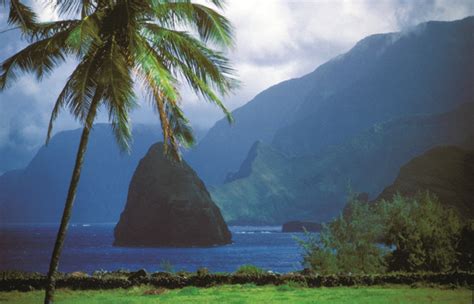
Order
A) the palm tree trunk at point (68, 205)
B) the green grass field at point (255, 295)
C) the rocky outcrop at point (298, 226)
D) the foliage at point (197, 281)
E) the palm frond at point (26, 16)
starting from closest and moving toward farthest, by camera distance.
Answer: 1. the palm tree trunk at point (68, 205)
2. the palm frond at point (26, 16)
3. the green grass field at point (255, 295)
4. the foliage at point (197, 281)
5. the rocky outcrop at point (298, 226)

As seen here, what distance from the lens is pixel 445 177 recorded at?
67.6 meters

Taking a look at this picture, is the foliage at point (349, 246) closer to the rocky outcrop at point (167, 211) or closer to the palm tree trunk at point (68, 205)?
the palm tree trunk at point (68, 205)

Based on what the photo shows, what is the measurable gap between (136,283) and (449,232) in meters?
15.4

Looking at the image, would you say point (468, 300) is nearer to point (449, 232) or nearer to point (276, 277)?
point (276, 277)

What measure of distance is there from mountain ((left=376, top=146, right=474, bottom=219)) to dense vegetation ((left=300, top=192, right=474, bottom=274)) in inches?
140

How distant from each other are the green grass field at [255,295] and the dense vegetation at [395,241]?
6.47 m

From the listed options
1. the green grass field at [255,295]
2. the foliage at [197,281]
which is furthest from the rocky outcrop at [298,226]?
the green grass field at [255,295]

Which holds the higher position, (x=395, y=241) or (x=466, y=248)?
(x=395, y=241)

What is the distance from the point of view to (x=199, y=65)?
14.0 meters

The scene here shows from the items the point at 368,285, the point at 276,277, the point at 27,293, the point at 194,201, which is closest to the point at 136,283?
the point at 27,293

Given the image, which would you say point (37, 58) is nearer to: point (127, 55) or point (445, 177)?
point (127, 55)

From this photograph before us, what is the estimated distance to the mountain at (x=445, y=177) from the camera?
177ft

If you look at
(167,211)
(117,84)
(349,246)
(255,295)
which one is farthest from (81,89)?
(167,211)

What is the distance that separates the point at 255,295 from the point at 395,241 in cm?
1125
